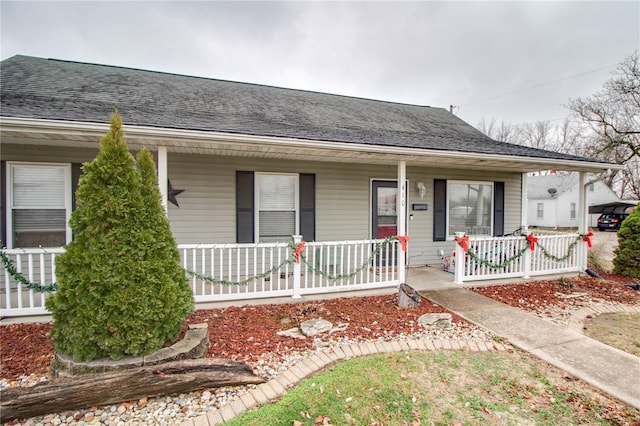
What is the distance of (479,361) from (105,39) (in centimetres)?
1114

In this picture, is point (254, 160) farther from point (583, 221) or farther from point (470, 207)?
point (583, 221)

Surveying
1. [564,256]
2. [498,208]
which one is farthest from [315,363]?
[498,208]

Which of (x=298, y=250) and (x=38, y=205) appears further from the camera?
(x=38, y=205)

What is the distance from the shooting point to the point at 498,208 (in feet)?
25.9

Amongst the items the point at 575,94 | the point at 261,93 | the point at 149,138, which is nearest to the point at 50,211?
the point at 149,138

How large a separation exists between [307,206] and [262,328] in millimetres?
3086

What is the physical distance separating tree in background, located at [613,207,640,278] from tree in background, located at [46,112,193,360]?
363 inches

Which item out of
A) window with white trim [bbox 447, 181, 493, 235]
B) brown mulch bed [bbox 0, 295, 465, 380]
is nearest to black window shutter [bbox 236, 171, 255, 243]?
brown mulch bed [bbox 0, 295, 465, 380]

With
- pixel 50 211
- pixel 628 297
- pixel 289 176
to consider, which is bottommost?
pixel 628 297

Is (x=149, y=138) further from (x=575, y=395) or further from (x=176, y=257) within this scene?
(x=575, y=395)

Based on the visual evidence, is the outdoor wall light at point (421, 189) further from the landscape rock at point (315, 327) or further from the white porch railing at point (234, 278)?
the landscape rock at point (315, 327)

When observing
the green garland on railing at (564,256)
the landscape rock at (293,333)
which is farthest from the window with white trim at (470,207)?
the landscape rock at (293,333)

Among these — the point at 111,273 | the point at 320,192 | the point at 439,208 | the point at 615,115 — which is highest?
the point at 615,115

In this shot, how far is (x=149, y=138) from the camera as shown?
13.1 feet
